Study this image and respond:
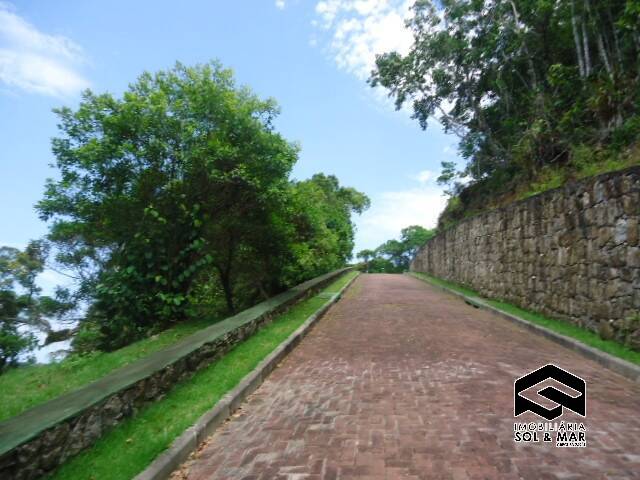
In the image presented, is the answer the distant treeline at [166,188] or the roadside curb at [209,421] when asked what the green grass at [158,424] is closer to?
the roadside curb at [209,421]

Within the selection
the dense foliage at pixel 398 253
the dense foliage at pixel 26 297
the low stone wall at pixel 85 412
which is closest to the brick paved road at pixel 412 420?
the low stone wall at pixel 85 412

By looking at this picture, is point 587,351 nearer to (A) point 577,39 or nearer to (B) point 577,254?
(B) point 577,254

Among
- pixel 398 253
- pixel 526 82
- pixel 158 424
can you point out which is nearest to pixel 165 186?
pixel 158 424

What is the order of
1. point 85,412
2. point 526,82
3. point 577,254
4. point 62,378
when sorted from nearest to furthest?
point 85,412 < point 62,378 < point 577,254 < point 526,82

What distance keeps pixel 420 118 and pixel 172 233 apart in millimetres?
16140

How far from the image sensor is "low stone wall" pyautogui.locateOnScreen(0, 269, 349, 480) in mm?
3119

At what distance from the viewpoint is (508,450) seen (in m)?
3.49

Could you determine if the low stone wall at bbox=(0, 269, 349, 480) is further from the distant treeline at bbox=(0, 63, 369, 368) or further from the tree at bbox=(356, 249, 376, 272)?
the tree at bbox=(356, 249, 376, 272)

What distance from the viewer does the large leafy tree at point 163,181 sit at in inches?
401

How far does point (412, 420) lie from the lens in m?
4.18

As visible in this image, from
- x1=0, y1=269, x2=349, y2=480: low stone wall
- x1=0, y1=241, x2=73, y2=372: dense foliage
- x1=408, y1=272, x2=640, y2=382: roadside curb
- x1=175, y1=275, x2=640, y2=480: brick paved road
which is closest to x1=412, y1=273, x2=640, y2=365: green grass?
x1=408, y1=272, x2=640, y2=382: roadside curb

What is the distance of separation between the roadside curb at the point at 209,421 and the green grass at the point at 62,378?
2.99 m

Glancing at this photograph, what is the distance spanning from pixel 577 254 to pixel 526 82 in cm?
1336

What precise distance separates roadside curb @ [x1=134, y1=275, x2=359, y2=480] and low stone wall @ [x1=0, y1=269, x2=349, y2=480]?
29.9 inches
